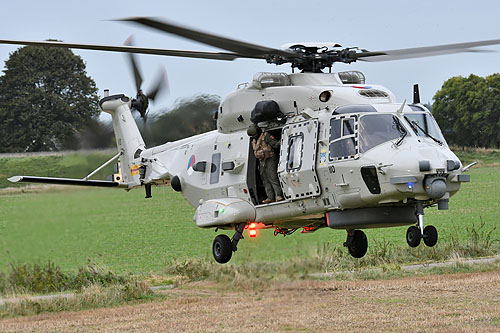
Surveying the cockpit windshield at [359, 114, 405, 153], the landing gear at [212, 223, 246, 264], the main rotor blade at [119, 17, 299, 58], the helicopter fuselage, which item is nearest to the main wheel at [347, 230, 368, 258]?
the helicopter fuselage

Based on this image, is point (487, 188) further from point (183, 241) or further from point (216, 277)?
point (216, 277)

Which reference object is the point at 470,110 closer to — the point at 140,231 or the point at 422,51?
the point at 140,231

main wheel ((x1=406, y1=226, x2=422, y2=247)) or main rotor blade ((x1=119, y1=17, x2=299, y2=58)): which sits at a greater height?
main rotor blade ((x1=119, y1=17, x2=299, y2=58))

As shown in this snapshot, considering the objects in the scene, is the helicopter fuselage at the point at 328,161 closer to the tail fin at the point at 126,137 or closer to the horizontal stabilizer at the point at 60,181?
the horizontal stabilizer at the point at 60,181

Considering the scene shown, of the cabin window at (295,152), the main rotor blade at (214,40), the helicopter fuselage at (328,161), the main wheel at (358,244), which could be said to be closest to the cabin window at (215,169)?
the helicopter fuselage at (328,161)

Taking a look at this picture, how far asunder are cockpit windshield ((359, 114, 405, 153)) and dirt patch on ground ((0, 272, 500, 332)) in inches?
300

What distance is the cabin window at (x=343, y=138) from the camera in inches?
680

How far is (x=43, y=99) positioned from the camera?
55219 millimetres

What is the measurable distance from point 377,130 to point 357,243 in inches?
155

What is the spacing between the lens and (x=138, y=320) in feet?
100

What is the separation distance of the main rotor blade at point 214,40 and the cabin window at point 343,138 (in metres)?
2.00

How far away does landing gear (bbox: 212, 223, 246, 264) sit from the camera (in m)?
19.7

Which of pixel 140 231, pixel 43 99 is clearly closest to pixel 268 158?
pixel 140 231

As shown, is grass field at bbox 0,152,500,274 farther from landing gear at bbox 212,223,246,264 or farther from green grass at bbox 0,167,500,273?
landing gear at bbox 212,223,246,264
